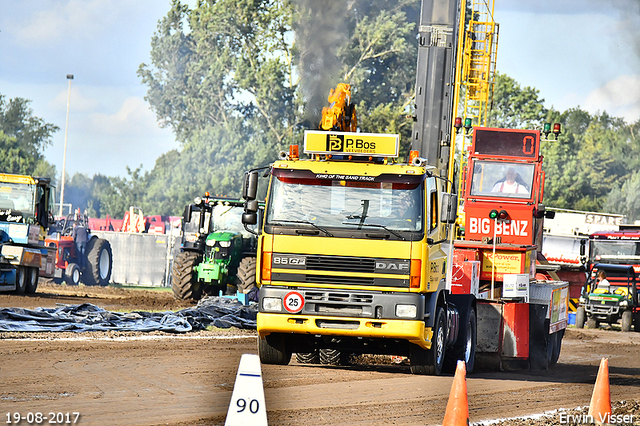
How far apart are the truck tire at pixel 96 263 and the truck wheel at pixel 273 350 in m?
21.6

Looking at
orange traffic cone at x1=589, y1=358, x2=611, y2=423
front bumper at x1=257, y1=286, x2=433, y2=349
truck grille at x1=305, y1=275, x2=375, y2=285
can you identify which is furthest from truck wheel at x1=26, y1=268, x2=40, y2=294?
orange traffic cone at x1=589, y1=358, x2=611, y2=423

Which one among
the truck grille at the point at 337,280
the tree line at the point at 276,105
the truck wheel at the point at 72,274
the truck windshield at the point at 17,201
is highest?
the tree line at the point at 276,105

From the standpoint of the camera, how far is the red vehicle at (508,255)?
46.0ft

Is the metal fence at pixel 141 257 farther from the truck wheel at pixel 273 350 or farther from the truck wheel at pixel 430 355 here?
the truck wheel at pixel 430 355

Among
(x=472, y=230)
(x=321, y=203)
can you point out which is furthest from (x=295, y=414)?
(x=472, y=230)

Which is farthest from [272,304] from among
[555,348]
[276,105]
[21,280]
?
[276,105]

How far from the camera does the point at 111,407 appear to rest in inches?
332

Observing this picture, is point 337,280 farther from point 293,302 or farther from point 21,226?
point 21,226

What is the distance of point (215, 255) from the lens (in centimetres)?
2283

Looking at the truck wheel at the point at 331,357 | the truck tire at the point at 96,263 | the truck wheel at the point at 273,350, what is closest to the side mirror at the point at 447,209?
the truck wheel at the point at 273,350

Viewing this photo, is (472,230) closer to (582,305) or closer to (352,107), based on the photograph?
(352,107)

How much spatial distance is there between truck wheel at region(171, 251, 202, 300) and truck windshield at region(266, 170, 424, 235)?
11896mm

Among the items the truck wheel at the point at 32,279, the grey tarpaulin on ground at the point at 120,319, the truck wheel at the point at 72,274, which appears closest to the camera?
the grey tarpaulin on ground at the point at 120,319

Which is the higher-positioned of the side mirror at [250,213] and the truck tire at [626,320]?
the side mirror at [250,213]
